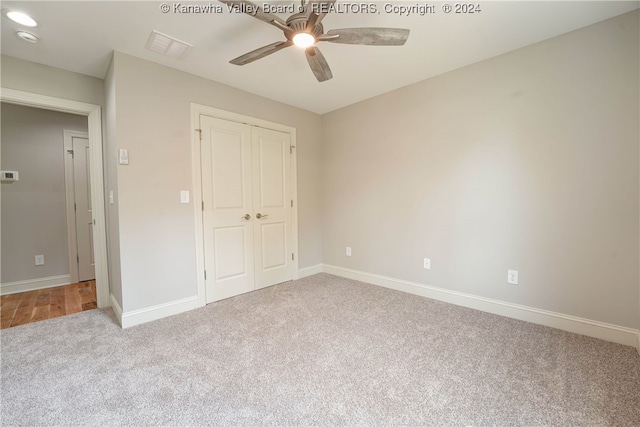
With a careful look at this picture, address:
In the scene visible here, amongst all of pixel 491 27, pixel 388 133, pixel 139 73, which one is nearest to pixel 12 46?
pixel 139 73

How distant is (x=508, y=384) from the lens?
1.58 m

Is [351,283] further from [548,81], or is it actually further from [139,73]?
[139,73]

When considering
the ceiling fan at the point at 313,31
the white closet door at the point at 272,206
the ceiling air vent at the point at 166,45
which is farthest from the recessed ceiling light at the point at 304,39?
the white closet door at the point at 272,206

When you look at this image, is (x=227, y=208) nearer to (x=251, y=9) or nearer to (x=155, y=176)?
(x=155, y=176)

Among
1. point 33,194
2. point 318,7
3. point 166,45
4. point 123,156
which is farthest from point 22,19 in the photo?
point 33,194

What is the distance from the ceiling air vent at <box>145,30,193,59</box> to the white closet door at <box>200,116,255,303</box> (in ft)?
2.06

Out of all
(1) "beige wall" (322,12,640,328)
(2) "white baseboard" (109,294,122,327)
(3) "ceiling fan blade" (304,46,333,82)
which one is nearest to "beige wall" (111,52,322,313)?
(2) "white baseboard" (109,294,122,327)

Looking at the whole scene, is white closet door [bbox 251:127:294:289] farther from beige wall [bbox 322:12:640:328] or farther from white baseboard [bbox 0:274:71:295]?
white baseboard [bbox 0:274:71:295]

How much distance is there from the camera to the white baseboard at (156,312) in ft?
7.80

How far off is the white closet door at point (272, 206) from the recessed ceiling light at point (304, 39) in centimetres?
172

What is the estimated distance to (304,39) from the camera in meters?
1.67

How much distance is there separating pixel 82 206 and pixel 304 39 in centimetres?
403

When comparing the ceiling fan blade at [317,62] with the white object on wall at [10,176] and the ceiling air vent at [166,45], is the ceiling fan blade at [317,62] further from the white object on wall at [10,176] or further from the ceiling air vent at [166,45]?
the white object on wall at [10,176]

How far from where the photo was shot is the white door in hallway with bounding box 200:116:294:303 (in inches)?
115
